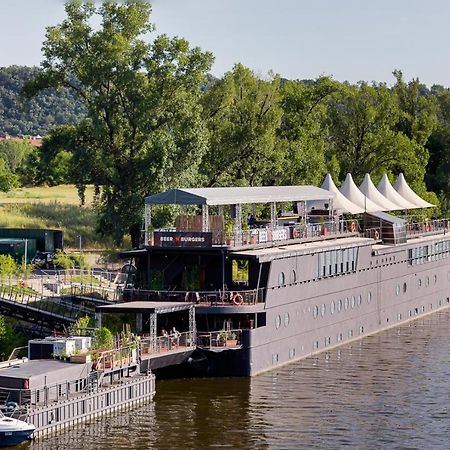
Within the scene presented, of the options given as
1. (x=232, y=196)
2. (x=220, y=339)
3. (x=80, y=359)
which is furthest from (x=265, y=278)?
(x=80, y=359)

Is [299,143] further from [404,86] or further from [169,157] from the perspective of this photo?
[404,86]

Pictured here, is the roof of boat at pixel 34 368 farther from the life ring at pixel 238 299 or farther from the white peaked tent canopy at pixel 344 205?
the white peaked tent canopy at pixel 344 205

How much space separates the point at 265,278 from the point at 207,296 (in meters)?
3.37

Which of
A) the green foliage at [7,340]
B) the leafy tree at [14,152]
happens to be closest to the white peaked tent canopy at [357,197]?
the green foliage at [7,340]

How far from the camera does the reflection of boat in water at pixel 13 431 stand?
163 ft

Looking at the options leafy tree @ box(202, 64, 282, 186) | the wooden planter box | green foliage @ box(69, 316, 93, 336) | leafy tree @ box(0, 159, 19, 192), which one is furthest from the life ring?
leafy tree @ box(0, 159, 19, 192)

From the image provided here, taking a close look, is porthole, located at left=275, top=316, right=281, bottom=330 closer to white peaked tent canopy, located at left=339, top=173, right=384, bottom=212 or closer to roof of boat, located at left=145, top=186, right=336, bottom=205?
roof of boat, located at left=145, top=186, right=336, bottom=205

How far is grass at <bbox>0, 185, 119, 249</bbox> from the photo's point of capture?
104312 millimetres

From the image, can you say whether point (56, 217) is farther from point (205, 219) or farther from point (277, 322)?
point (277, 322)

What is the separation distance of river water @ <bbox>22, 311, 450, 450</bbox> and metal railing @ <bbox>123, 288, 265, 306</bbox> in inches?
155

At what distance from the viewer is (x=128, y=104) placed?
3607 inches

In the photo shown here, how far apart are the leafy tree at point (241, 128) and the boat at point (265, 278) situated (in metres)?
13.9

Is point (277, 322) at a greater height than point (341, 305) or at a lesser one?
lesser

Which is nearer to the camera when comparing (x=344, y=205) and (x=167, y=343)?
(x=167, y=343)
